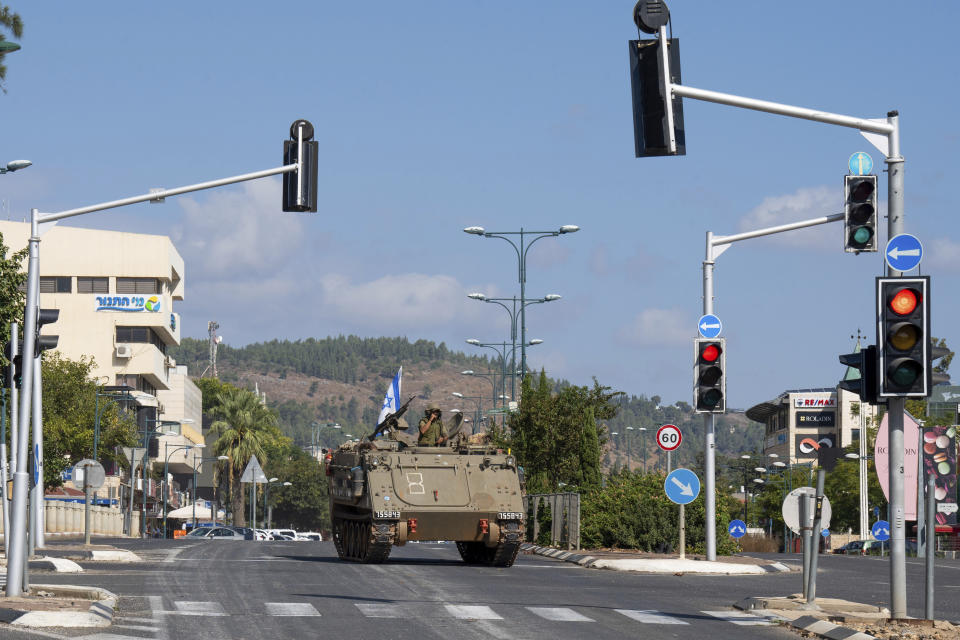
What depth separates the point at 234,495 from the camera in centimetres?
11169

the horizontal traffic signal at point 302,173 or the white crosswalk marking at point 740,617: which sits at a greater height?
the horizontal traffic signal at point 302,173

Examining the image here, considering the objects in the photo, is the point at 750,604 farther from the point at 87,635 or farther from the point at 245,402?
the point at 245,402

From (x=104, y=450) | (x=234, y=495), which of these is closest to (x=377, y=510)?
(x=104, y=450)

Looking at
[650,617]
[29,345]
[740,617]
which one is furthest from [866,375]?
[29,345]

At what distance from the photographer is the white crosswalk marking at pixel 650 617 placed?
16578 millimetres

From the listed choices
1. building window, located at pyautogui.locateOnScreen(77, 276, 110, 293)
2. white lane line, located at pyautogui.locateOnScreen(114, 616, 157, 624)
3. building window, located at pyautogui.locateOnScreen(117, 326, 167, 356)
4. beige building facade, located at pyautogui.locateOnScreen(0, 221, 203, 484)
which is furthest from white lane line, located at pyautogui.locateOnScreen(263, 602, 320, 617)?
building window, located at pyautogui.locateOnScreen(77, 276, 110, 293)

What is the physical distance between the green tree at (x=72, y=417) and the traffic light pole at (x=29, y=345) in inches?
1905

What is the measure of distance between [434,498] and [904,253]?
13.8 metres

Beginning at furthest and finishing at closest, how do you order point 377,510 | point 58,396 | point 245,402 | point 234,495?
point 234,495, point 245,402, point 58,396, point 377,510

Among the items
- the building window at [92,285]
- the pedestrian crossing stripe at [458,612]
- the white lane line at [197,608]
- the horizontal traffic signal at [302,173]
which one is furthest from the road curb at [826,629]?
the building window at [92,285]

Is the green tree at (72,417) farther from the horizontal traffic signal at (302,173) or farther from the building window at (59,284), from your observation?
the horizontal traffic signal at (302,173)

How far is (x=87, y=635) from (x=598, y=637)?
4.86m

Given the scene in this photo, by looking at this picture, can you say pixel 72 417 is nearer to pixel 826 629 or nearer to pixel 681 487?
pixel 681 487

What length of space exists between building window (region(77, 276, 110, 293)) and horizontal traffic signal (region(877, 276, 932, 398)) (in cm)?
9497
